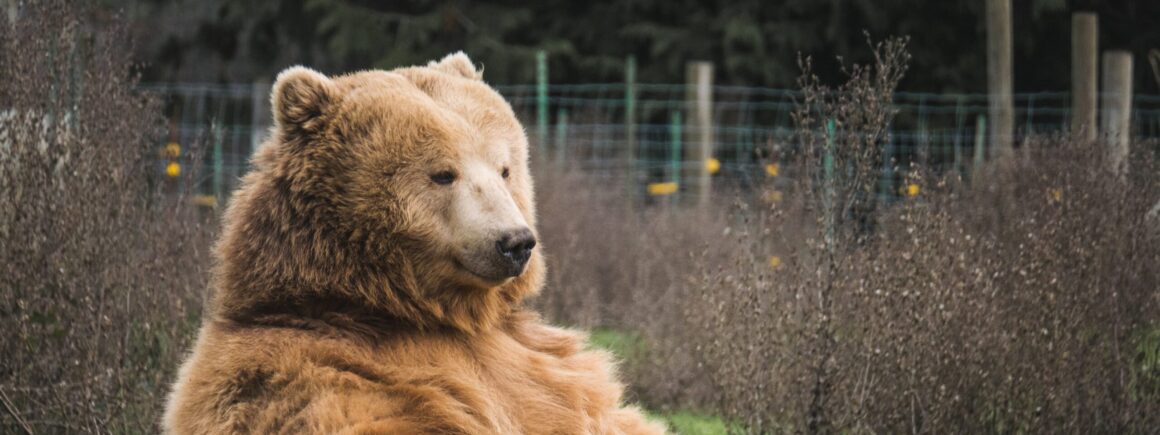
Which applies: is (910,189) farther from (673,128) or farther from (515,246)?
(673,128)

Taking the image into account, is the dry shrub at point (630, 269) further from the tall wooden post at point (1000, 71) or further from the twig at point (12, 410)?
the twig at point (12, 410)

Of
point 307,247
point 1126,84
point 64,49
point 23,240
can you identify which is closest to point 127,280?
point 23,240

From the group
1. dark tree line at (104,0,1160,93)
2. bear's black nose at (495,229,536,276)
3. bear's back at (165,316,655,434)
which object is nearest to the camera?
bear's back at (165,316,655,434)

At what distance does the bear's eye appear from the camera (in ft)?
11.9

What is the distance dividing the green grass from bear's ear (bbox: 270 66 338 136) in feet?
5.33

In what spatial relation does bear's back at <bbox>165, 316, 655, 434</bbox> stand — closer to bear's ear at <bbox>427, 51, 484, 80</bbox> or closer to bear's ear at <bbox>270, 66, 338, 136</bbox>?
bear's ear at <bbox>270, 66, 338, 136</bbox>

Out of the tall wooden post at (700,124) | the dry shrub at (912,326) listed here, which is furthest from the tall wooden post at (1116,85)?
the dry shrub at (912,326)

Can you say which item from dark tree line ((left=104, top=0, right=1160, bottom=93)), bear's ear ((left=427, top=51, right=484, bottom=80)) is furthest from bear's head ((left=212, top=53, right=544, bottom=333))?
dark tree line ((left=104, top=0, right=1160, bottom=93))

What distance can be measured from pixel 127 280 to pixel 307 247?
1.86m

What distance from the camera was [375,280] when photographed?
11.6ft

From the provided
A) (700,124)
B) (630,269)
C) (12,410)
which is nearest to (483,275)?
(12,410)

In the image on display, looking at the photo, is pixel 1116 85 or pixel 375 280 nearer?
pixel 375 280

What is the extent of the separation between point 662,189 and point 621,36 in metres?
4.93

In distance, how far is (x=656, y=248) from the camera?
968 cm
